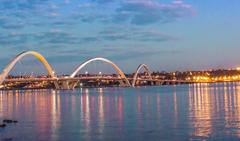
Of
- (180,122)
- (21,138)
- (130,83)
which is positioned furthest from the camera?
(130,83)

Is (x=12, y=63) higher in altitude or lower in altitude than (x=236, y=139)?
higher

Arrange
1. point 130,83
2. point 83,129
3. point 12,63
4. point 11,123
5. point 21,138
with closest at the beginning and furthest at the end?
1. point 21,138
2. point 83,129
3. point 11,123
4. point 12,63
5. point 130,83

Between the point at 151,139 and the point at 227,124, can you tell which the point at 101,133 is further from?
the point at 227,124

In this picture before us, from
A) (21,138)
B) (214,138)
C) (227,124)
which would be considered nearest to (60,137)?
(21,138)

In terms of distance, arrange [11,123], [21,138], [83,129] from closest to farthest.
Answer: [21,138] < [83,129] < [11,123]

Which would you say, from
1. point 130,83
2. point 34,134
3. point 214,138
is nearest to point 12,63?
point 130,83

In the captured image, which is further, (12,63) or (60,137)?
(12,63)

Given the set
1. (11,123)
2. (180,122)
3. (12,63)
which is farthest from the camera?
(12,63)

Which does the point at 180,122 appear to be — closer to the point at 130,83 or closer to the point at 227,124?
the point at 227,124

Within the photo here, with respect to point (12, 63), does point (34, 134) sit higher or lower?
lower
